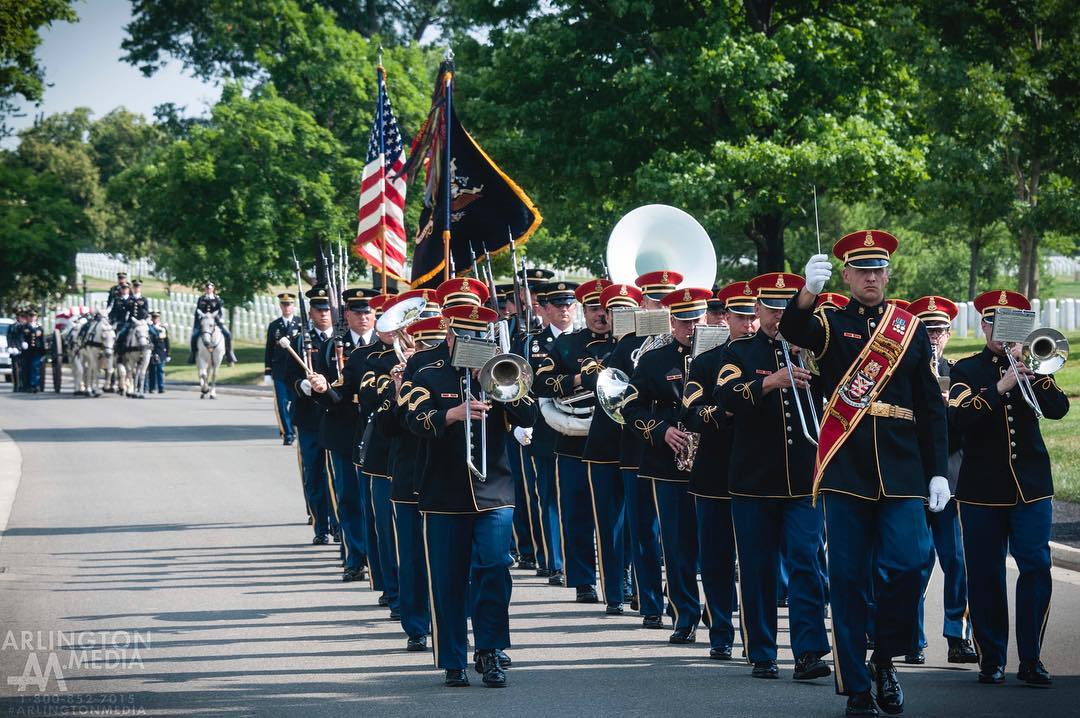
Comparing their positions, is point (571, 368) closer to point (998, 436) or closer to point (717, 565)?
point (717, 565)

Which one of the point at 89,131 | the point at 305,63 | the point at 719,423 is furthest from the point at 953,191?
the point at 89,131

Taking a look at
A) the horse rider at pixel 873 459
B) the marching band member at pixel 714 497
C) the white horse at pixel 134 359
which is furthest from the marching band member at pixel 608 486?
the white horse at pixel 134 359

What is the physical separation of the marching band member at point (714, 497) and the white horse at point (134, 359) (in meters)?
27.1

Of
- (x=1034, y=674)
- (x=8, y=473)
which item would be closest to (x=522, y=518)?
(x=1034, y=674)

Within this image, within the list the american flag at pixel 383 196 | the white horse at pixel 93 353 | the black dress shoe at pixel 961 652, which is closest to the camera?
the black dress shoe at pixel 961 652

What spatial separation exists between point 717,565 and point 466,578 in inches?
59.7

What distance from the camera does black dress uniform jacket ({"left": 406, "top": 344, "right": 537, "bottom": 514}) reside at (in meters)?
8.21

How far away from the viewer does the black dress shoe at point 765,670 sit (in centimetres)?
820

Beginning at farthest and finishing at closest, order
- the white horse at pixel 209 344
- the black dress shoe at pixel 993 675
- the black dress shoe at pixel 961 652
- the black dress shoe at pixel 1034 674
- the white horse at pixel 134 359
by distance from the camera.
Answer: the white horse at pixel 134 359 → the white horse at pixel 209 344 → the black dress shoe at pixel 961 652 → the black dress shoe at pixel 993 675 → the black dress shoe at pixel 1034 674

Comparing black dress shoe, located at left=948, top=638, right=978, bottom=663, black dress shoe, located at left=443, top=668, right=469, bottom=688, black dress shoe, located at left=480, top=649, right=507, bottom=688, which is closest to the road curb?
black dress shoe, located at left=443, top=668, right=469, bottom=688

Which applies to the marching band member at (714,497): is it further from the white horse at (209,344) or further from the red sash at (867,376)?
the white horse at (209,344)

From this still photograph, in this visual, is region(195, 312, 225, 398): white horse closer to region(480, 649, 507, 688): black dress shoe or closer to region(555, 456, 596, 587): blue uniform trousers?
region(555, 456, 596, 587): blue uniform trousers

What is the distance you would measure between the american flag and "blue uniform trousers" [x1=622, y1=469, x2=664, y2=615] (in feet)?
18.5

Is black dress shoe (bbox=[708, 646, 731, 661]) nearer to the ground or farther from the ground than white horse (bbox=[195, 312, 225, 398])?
nearer to the ground
